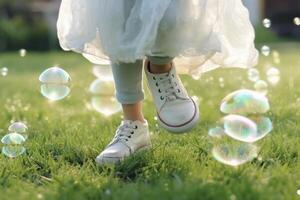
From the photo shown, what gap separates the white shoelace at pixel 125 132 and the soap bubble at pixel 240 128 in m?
0.37

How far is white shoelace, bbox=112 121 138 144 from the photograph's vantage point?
2.78m

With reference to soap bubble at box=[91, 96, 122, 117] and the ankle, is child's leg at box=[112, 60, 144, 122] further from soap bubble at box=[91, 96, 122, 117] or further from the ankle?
soap bubble at box=[91, 96, 122, 117]

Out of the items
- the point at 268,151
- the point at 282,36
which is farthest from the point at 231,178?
the point at 282,36

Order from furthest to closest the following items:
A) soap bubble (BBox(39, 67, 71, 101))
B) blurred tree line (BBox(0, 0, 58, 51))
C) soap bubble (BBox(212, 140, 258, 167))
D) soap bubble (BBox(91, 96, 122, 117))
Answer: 1. blurred tree line (BBox(0, 0, 58, 51))
2. soap bubble (BBox(91, 96, 122, 117))
3. soap bubble (BBox(39, 67, 71, 101))
4. soap bubble (BBox(212, 140, 258, 167))

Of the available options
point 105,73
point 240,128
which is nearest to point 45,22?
point 105,73

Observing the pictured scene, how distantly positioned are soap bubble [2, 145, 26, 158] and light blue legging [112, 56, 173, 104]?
1.42 feet

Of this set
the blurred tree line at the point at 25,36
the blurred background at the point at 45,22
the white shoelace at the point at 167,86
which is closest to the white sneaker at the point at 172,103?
the white shoelace at the point at 167,86

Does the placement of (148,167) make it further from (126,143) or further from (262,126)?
(262,126)

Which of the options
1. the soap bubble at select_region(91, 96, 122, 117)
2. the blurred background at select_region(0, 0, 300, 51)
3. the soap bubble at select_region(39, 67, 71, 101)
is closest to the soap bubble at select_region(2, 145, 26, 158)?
the soap bubble at select_region(39, 67, 71, 101)

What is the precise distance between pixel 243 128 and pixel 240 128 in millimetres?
11

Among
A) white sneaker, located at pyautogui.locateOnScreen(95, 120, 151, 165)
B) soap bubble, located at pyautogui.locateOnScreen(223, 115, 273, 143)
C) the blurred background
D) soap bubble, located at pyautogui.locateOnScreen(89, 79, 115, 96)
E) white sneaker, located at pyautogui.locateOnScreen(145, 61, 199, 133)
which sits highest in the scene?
white sneaker, located at pyautogui.locateOnScreen(145, 61, 199, 133)

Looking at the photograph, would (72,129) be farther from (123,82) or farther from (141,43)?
(141,43)

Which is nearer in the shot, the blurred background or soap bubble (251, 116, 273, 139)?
soap bubble (251, 116, 273, 139)

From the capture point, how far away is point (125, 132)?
2805 mm
